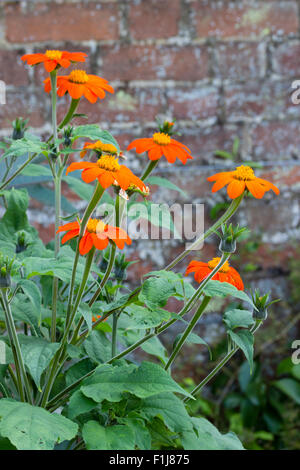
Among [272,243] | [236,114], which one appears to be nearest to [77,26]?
[236,114]

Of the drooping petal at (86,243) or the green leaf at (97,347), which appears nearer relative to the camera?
the drooping petal at (86,243)

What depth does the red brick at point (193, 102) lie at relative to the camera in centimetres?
116

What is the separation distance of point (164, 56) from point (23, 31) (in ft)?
0.87

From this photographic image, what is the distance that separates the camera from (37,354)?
487mm

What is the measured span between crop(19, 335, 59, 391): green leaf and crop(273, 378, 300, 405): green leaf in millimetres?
832

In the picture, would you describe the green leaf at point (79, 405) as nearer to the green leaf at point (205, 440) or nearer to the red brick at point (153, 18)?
the green leaf at point (205, 440)

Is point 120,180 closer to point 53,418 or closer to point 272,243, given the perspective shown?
point 53,418

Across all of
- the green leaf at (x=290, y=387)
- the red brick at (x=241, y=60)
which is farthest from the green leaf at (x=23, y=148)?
the green leaf at (x=290, y=387)

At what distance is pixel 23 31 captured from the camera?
1.08 meters

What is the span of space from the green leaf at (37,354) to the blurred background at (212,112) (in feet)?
1.83

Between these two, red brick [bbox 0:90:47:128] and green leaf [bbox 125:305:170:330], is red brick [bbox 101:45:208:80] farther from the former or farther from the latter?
green leaf [bbox 125:305:170:330]

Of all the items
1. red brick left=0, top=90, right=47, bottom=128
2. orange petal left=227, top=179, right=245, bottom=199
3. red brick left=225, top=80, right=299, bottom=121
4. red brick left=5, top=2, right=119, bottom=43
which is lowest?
orange petal left=227, top=179, right=245, bottom=199

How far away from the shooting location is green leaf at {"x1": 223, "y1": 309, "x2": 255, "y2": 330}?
0.51 meters

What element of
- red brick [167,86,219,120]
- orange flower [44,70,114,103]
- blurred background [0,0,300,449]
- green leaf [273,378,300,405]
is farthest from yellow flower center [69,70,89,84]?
green leaf [273,378,300,405]
